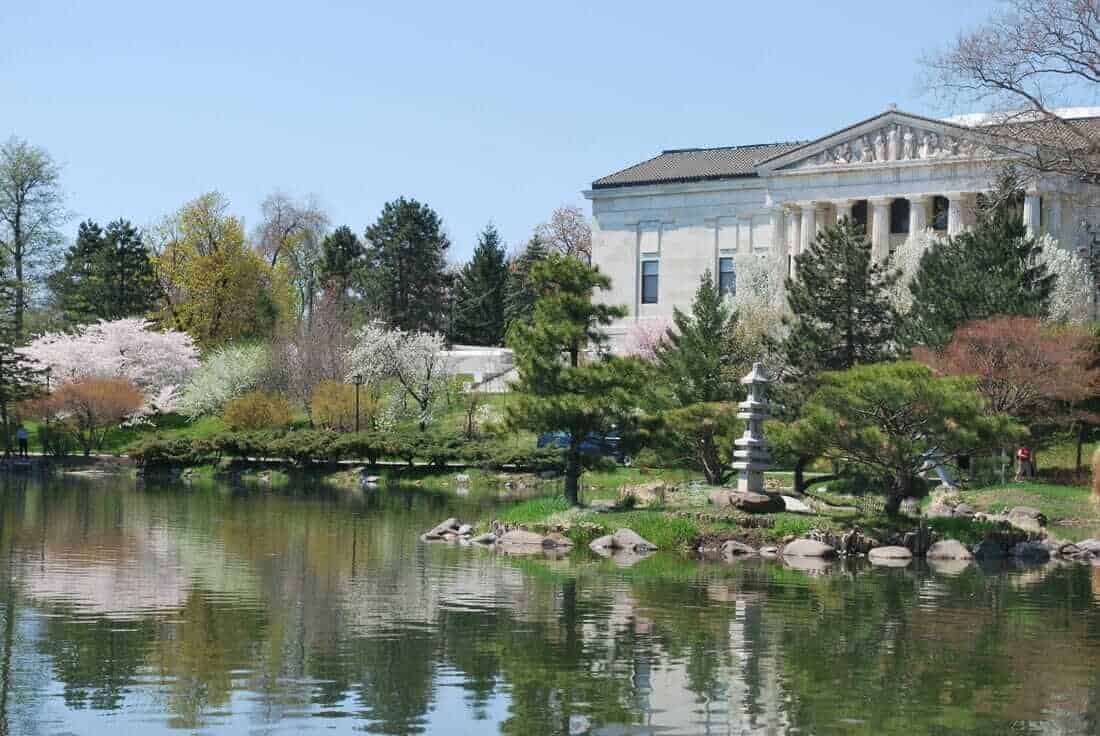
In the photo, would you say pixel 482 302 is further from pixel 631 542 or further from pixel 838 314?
pixel 631 542

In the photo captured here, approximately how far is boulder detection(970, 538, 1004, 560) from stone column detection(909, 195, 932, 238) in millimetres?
44375

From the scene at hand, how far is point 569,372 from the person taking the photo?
1444 inches

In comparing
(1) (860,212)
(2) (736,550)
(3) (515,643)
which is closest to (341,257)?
(1) (860,212)

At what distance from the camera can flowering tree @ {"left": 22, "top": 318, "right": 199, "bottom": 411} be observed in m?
78.7

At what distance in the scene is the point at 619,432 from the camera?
38125 millimetres

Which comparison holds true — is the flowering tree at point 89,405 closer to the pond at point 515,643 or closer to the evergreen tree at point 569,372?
the evergreen tree at point 569,372

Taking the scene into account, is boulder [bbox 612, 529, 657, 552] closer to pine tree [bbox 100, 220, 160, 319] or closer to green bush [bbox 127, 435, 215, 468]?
green bush [bbox 127, 435, 215, 468]

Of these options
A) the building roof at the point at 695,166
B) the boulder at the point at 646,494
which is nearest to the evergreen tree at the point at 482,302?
the building roof at the point at 695,166

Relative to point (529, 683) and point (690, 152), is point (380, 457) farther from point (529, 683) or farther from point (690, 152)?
point (529, 683)

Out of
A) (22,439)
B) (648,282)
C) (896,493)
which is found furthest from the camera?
(648,282)

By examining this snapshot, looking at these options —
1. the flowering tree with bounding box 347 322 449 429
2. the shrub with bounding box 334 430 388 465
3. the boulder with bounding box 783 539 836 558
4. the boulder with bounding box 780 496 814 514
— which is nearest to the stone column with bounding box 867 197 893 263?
the flowering tree with bounding box 347 322 449 429

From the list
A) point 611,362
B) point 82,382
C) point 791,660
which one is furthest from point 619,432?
point 82,382

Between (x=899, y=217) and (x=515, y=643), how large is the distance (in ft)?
217

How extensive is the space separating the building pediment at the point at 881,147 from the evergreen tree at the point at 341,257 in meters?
33.8
